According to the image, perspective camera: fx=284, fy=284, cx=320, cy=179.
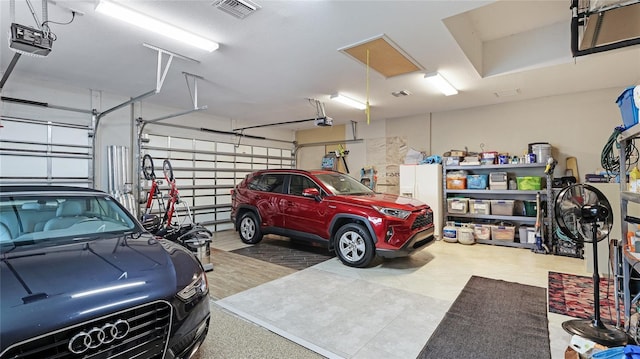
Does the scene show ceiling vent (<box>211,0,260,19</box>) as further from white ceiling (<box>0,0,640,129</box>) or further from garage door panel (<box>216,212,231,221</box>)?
garage door panel (<box>216,212,231,221</box>)

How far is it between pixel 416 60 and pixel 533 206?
396 cm

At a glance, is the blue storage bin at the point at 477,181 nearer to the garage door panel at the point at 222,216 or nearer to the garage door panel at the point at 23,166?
the garage door panel at the point at 222,216

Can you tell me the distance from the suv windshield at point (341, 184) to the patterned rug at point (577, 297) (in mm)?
2826

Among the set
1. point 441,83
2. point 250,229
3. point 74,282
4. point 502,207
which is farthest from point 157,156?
point 502,207

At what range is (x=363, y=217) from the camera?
4.11 meters

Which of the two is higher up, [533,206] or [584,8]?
[584,8]

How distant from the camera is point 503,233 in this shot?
572 cm

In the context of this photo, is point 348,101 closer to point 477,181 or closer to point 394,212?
point 394,212

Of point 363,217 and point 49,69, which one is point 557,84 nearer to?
point 363,217

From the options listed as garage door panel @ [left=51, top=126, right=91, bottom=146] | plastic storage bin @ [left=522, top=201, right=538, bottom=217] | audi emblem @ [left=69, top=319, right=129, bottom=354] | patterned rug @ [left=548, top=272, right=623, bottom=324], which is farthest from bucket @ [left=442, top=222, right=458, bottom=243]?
garage door panel @ [left=51, top=126, right=91, bottom=146]

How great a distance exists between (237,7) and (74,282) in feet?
8.28

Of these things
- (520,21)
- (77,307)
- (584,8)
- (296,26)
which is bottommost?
(77,307)

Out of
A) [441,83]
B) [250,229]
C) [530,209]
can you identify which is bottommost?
[250,229]

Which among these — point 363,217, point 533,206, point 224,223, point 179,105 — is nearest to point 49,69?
point 179,105
